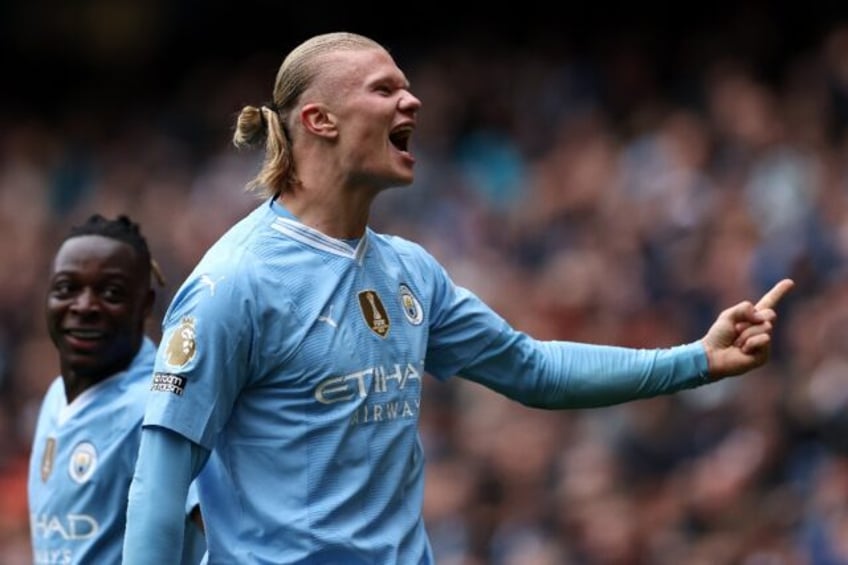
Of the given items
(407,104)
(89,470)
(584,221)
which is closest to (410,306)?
(407,104)

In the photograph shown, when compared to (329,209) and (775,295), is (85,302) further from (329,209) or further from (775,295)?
(775,295)

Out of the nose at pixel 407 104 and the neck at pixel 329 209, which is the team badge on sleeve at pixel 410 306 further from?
the nose at pixel 407 104

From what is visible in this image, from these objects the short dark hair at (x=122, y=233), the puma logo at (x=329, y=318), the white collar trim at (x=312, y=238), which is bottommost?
the puma logo at (x=329, y=318)

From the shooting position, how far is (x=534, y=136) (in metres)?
13.2

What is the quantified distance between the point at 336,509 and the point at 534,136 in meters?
8.57

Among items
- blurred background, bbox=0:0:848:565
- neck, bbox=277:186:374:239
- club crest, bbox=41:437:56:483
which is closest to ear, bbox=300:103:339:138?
neck, bbox=277:186:374:239

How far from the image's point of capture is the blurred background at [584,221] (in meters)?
9.18

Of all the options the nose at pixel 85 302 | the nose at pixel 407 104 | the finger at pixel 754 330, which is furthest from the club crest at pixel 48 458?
the finger at pixel 754 330

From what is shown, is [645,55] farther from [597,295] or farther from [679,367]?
[679,367]

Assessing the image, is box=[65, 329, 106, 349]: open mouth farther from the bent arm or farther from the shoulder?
the bent arm

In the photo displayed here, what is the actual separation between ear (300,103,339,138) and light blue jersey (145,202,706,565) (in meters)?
0.23

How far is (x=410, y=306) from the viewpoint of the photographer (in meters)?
5.14

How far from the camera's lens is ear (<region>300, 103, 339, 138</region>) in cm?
500

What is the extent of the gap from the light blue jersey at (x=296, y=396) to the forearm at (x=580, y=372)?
0.40 metres
